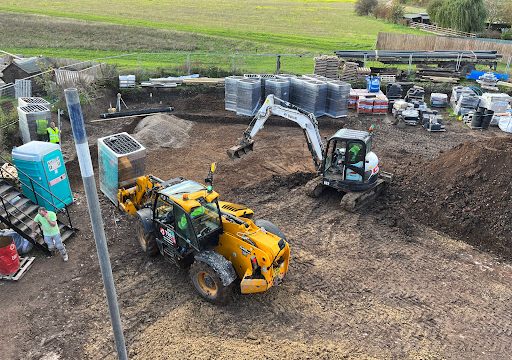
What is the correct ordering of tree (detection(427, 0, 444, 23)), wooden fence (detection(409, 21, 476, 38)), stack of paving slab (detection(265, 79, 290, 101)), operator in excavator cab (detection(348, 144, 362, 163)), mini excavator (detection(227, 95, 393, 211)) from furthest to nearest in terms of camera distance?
tree (detection(427, 0, 444, 23)) → wooden fence (detection(409, 21, 476, 38)) → stack of paving slab (detection(265, 79, 290, 101)) → mini excavator (detection(227, 95, 393, 211)) → operator in excavator cab (detection(348, 144, 362, 163))

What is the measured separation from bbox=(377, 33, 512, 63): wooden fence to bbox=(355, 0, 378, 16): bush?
32953 mm

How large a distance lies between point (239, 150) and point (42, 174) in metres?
5.76

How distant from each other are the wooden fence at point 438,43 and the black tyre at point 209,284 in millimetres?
27163

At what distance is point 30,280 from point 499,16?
5198 cm

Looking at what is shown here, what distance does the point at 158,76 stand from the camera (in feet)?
81.1

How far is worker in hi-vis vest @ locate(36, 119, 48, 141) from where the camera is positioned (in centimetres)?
1585

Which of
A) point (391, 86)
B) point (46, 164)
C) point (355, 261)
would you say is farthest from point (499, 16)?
point (46, 164)

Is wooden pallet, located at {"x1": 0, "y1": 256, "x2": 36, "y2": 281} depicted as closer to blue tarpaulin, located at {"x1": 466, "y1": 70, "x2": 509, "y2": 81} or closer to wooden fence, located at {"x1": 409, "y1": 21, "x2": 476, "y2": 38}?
blue tarpaulin, located at {"x1": 466, "y1": 70, "x2": 509, "y2": 81}

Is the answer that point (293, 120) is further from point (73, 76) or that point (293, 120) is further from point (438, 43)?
point (438, 43)

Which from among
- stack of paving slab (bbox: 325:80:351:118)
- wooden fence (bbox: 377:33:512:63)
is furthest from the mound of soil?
wooden fence (bbox: 377:33:512:63)

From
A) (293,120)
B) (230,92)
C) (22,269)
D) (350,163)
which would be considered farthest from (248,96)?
(22,269)

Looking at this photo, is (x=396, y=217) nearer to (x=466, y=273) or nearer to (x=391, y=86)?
(x=466, y=273)

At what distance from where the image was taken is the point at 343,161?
13.3m

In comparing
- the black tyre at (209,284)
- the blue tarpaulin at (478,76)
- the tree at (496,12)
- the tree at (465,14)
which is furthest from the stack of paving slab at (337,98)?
the tree at (496,12)
